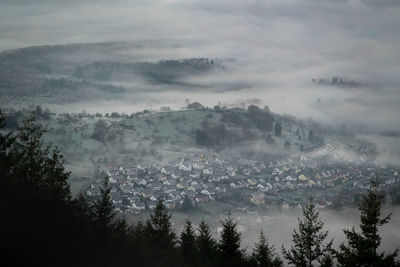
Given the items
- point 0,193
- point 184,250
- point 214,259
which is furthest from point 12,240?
point 184,250

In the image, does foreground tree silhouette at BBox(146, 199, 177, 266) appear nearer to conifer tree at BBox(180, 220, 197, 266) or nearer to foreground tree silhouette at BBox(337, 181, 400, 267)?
conifer tree at BBox(180, 220, 197, 266)

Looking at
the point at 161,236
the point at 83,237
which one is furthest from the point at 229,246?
→ the point at 83,237

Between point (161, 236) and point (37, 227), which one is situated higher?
point (37, 227)

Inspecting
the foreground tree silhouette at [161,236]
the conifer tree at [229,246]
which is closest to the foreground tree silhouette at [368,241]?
the conifer tree at [229,246]

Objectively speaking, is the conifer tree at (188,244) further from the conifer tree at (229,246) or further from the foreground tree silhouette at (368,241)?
the foreground tree silhouette at (368,241)

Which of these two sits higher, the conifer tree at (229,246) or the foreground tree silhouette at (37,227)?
the foreground tree silhouette at (37,227)

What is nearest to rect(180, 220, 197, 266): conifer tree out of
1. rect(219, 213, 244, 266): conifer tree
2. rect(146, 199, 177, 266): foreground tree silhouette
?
rect(146, 199, 177, 266): foreground tree silhouette

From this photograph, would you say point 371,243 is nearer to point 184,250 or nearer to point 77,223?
point 77,223

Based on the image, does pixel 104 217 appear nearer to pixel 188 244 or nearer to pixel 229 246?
pixel 229 246

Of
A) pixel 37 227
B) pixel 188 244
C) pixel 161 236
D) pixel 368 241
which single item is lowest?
pixel 188 244
